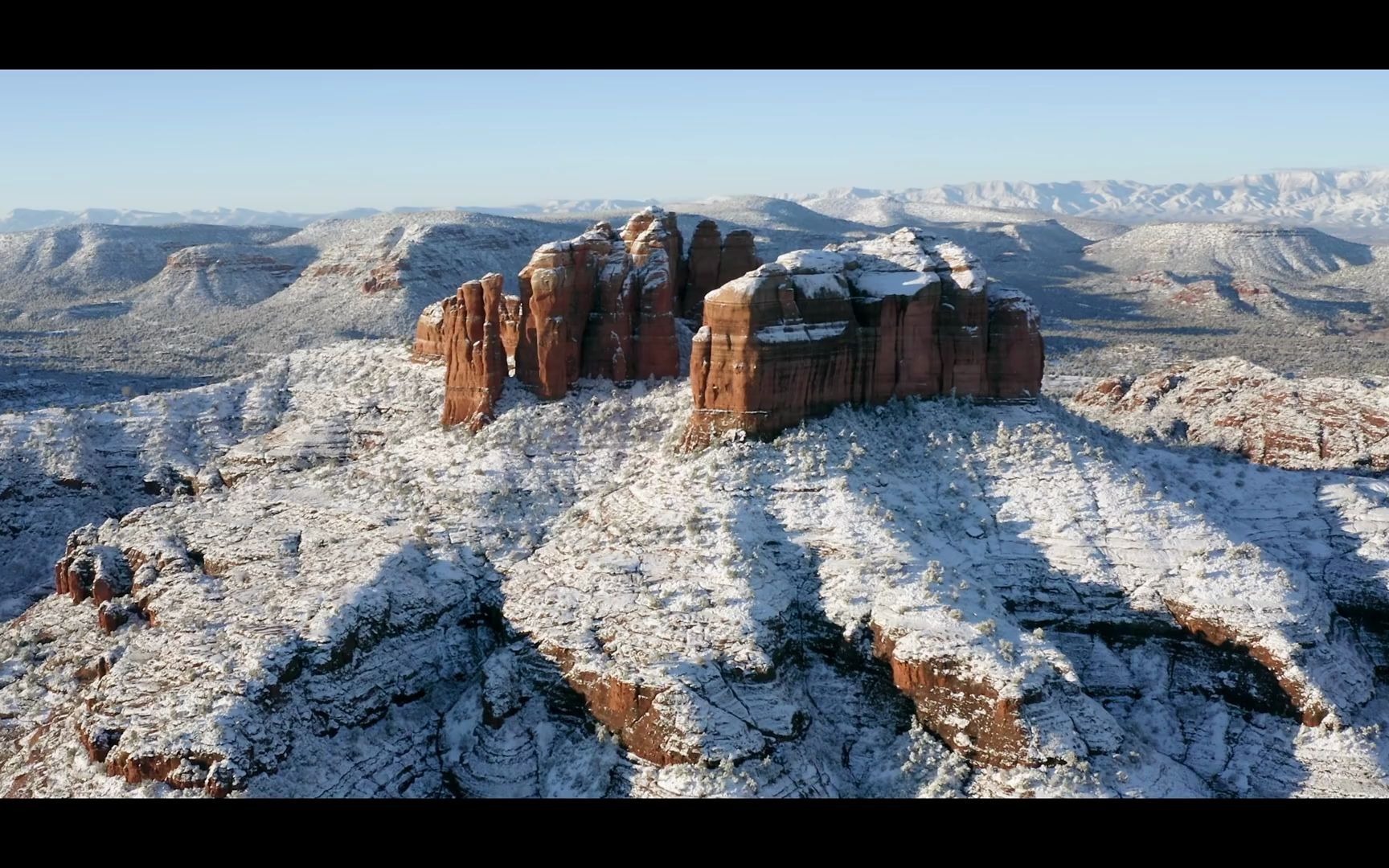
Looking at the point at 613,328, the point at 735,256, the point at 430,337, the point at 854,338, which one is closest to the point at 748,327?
the point at 854,338

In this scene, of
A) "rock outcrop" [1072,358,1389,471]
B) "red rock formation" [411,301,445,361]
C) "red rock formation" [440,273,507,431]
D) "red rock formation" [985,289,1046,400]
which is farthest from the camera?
"red rock formation" [411,301,445,361]

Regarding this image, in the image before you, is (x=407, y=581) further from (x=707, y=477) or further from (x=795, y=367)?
(x=795, y=367)

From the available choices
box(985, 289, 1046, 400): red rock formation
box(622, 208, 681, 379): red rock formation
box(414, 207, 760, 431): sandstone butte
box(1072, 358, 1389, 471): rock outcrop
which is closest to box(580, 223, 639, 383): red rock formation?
box(414, 207, 760, 431): sandstone butte

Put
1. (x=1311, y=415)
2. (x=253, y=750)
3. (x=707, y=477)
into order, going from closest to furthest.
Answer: (x=253, y=750)
(x=707, y=477)
(x=1311, y=415)

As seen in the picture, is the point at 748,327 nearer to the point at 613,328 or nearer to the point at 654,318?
the point at 654,318

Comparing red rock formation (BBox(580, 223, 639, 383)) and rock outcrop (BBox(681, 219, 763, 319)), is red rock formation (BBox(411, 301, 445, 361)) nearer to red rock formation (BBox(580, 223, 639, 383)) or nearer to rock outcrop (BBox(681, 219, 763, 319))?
red rock formation (BBox(580, 223, 639, 383))
